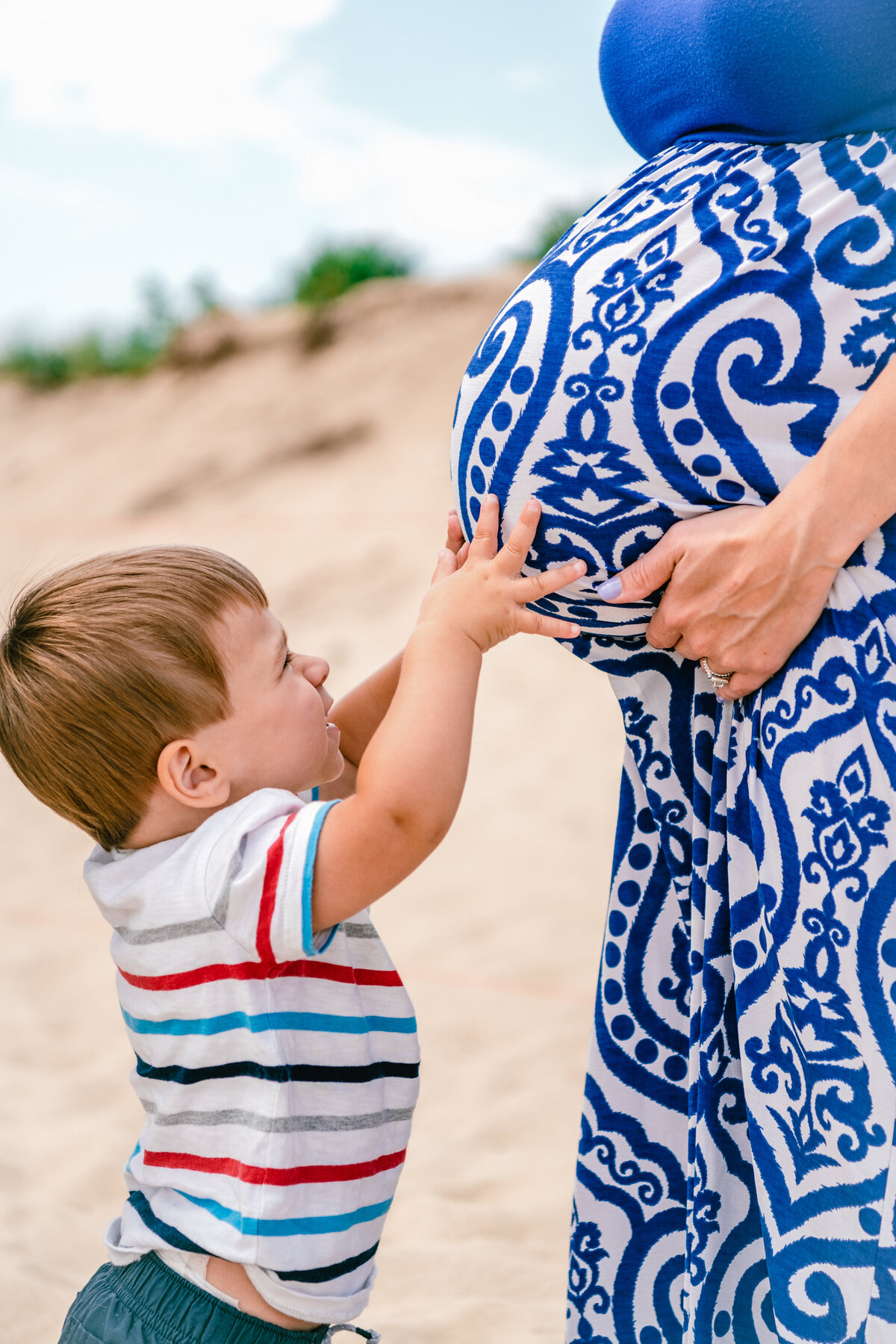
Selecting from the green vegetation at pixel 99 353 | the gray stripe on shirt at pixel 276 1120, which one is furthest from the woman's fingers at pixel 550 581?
the green vegetation at pixel 99 353

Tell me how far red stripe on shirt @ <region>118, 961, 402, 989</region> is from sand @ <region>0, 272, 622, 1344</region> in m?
0.71

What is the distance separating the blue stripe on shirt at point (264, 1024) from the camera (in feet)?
3.44

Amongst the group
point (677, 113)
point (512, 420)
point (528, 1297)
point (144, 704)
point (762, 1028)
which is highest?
point (677, 113)

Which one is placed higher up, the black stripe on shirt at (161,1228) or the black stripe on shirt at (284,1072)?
the black stripe on shirt at (284,1072)

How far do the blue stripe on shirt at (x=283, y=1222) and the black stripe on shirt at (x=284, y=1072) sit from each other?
11cm

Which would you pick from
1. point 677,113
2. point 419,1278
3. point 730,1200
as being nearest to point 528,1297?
point 419,1278

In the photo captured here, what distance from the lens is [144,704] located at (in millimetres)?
1053

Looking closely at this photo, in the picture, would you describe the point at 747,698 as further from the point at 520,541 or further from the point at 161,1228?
the point at 161,1228

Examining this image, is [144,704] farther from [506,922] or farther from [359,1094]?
[506,922]

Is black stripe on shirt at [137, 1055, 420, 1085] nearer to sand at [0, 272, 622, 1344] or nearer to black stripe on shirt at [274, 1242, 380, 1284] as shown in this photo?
black stripe on shirt at [274, 1242, 380, 1284]

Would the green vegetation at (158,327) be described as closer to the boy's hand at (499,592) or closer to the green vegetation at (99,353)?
the green vegetation at (99,353)

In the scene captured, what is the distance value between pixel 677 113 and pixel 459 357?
267 inches

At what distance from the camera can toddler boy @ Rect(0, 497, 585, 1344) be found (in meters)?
1.00

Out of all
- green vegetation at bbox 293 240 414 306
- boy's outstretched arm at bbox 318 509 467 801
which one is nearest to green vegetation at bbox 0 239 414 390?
green vegetation at bbox 293 240 414 306
